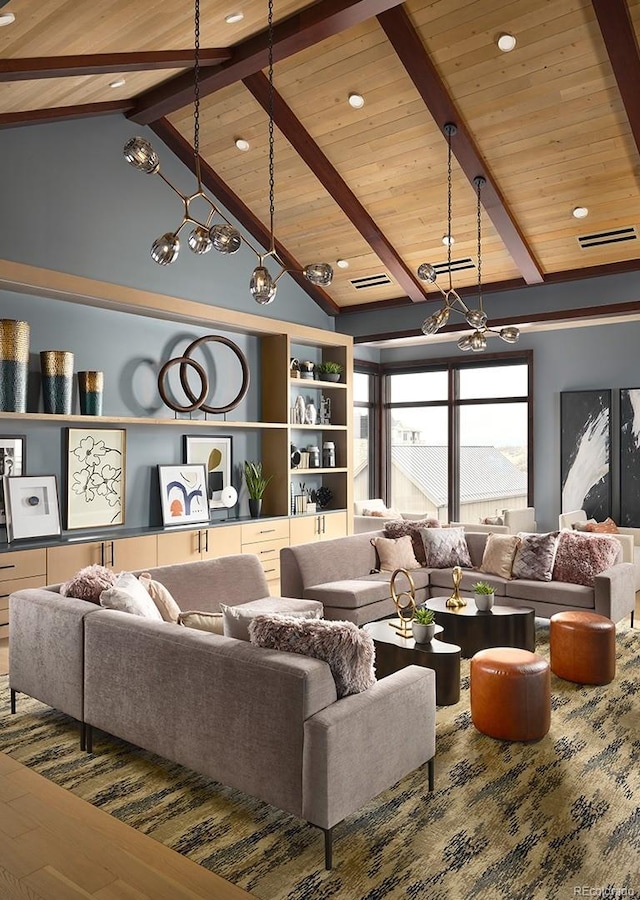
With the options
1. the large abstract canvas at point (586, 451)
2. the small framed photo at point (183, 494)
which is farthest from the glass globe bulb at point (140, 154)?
the large abstract canvas at point (586, 451)

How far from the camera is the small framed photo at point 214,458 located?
6909mm

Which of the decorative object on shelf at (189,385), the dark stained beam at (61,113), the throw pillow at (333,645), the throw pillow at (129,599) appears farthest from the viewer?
the decorative object on shelf at (189,385)

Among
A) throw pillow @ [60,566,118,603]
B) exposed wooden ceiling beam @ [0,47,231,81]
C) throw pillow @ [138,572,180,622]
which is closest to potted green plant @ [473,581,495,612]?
throw pillow @ [138,572,180,622]

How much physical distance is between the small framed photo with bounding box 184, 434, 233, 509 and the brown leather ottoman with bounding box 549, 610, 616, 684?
3779 millimetres

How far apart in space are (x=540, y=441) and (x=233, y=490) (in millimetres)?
4207

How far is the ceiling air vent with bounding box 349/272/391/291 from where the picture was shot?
309 inches

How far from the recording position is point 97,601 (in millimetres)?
3531

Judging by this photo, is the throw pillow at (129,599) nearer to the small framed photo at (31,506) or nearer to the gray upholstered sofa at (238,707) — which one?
the gray upholstered sofa at (238,707)

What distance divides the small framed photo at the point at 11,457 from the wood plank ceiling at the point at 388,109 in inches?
91.6

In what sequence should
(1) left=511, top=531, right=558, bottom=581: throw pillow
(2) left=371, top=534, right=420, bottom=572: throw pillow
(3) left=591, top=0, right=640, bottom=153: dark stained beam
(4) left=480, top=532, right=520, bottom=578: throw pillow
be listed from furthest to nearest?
(2) left=371, top=534, right=420, bottom=572: throw pillow → (4) left=480, top=532, right=520, bottom=578: throw pillow → (1) left=511, top=531, right=558, bottom=581: throw pillow → (3) left=591, top=0, right=640, bottom=153: dark stained beam

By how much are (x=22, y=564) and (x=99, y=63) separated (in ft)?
11.1

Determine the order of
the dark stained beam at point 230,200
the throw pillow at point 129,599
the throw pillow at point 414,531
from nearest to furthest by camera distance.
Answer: the throw pillow at point 129,599
the throw pillow at point 414,531
the dark stained beam at point 230,200

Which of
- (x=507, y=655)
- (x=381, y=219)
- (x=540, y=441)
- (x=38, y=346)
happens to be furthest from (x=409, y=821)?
(x=540, y=441)

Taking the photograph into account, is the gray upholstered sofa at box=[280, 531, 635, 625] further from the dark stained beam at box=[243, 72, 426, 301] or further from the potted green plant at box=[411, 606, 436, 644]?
the dark stained beam at box=[243, 72, 426, 301]
